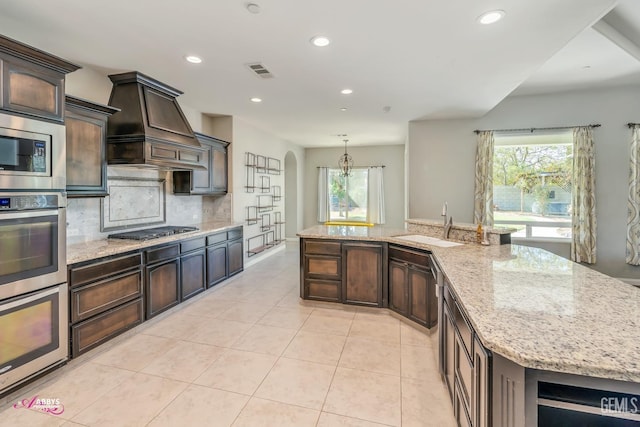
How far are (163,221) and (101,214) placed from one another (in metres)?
0.98

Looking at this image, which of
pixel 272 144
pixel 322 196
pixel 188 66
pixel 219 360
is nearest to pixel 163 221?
pixel 188 66

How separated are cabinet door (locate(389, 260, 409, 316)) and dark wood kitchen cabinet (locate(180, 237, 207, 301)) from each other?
251 centimetres

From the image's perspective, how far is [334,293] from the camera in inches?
152

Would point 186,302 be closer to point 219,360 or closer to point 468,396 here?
point 219,360

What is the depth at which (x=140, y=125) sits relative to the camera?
3.25m

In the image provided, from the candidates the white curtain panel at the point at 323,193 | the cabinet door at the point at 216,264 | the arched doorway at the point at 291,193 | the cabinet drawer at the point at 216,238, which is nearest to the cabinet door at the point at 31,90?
the cabinet drawer at the point at 216,238

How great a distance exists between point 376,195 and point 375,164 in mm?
903

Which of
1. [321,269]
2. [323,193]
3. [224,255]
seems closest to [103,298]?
[224,255]

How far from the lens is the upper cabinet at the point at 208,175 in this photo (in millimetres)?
4488

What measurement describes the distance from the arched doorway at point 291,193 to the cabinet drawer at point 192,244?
4.54 m

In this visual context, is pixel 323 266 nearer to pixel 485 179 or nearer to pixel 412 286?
pixel 412 286

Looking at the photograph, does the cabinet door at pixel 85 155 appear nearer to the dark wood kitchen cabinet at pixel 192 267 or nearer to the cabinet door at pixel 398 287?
the dark wood kitchen cabinet at pixel 192 267

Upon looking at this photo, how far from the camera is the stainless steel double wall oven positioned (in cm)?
201

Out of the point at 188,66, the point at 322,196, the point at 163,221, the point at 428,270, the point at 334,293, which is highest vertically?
the point at 188,66
